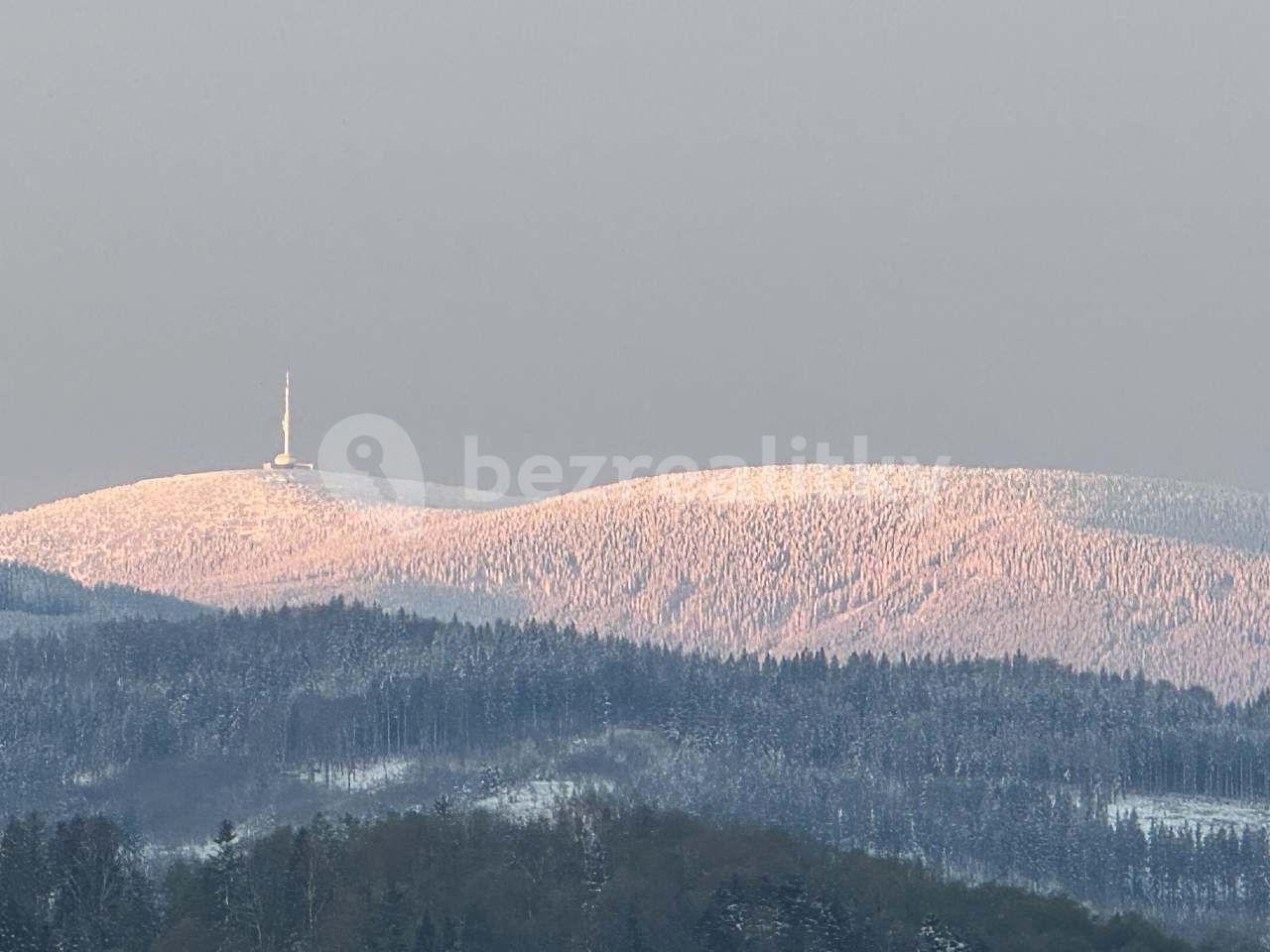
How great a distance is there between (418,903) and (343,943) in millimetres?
14670

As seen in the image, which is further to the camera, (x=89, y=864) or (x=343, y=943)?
(x=89, y=864)

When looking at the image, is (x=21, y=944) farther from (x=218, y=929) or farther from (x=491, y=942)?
(x=491, y=942)

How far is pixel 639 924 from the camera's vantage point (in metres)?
195

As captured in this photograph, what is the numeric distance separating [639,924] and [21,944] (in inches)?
1283

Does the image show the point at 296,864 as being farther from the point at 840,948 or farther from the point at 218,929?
the point at 840,948

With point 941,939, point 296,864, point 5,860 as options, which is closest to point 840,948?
point 941,939

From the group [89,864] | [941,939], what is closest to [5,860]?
[89,864]

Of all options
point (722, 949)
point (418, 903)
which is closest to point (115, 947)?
point (418, 903)

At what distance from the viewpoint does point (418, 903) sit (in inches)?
7795

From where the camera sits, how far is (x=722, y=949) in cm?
19075

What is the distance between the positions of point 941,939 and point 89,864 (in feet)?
152

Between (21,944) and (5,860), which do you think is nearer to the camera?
(21,944)

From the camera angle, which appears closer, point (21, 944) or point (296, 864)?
point (21, 944)

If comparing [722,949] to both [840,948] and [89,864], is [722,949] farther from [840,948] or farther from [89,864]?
[89,864]
